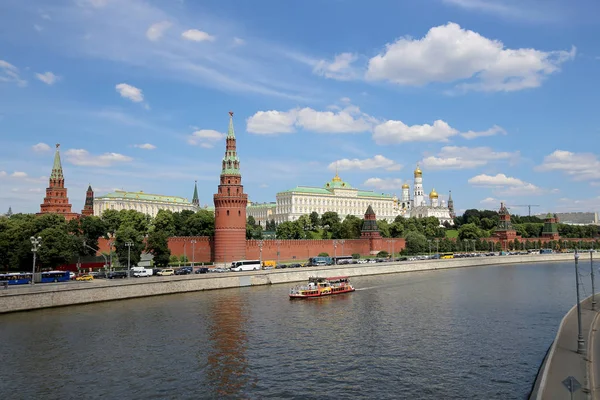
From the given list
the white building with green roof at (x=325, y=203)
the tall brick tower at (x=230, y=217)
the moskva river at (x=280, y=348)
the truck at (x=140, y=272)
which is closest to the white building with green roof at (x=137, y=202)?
the white building with green roof at (x=325, y=203)

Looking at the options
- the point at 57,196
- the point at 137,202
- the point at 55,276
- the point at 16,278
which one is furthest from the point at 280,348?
the point at 137,202

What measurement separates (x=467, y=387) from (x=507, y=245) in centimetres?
11431

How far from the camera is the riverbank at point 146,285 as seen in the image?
37938 millimetres

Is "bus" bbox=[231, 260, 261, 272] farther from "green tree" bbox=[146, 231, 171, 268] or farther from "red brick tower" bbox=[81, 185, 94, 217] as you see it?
"red brick tower" bbox=[81, 185, 94, 217]

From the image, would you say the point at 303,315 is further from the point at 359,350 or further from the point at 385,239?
the point at 385,239

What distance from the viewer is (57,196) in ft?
300

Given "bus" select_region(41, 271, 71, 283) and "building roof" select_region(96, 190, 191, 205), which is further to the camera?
"building roof" select_region(96, 190, 191, 205)

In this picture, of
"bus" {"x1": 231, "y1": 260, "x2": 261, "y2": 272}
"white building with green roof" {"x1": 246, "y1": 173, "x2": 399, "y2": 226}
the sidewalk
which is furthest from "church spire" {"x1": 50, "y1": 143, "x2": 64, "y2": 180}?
the sidewalk

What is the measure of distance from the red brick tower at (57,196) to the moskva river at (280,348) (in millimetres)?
54730

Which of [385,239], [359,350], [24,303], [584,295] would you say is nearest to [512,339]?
[359,350]

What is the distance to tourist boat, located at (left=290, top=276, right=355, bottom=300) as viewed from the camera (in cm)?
4650

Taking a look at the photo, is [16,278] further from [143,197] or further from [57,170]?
[143,197]

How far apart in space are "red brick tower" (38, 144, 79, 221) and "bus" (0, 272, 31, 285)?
144ft

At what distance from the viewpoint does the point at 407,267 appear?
75.3 meters
